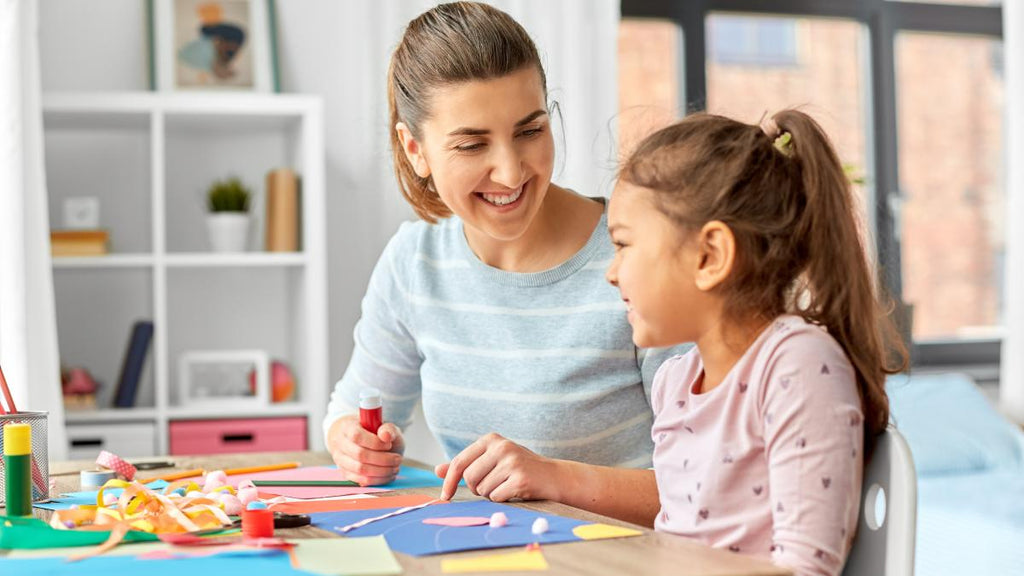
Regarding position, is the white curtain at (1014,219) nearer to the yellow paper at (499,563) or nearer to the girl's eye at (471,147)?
the girl's eye at (471,147)

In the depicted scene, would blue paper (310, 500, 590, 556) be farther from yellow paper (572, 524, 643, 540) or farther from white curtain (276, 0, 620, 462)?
white curtain (276, 0, 620, 462)

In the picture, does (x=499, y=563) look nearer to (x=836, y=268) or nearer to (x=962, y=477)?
(x=836, y=268)

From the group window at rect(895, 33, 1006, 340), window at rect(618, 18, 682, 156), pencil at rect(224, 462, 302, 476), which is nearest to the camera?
pencil at rect(224, 462, 302, 476)

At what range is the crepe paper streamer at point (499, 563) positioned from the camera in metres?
0.91

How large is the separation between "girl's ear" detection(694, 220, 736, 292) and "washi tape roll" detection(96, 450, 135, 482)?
778 millimetres

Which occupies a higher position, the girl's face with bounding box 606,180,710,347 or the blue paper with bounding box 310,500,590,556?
the girl's face with bounding box 606,180,710,347

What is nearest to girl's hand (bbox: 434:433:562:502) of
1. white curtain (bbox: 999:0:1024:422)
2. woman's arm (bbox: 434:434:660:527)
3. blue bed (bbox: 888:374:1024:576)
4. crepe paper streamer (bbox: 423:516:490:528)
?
woman's arm (bbox: 434:434:660:527)

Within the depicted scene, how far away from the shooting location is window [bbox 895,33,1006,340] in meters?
4.36

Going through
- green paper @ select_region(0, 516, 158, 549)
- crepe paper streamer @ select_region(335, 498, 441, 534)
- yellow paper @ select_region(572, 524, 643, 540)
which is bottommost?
crepe paper streamer @ select_region(335, 498, 441, 534)

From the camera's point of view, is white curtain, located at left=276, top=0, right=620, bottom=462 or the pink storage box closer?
the pink storage box

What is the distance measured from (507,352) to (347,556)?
0.67 m

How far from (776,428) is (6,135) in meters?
2.03

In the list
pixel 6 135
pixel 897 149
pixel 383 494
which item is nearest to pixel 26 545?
pixel 383 494

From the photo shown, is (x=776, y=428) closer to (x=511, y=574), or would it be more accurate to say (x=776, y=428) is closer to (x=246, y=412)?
(x=511, y=574)
